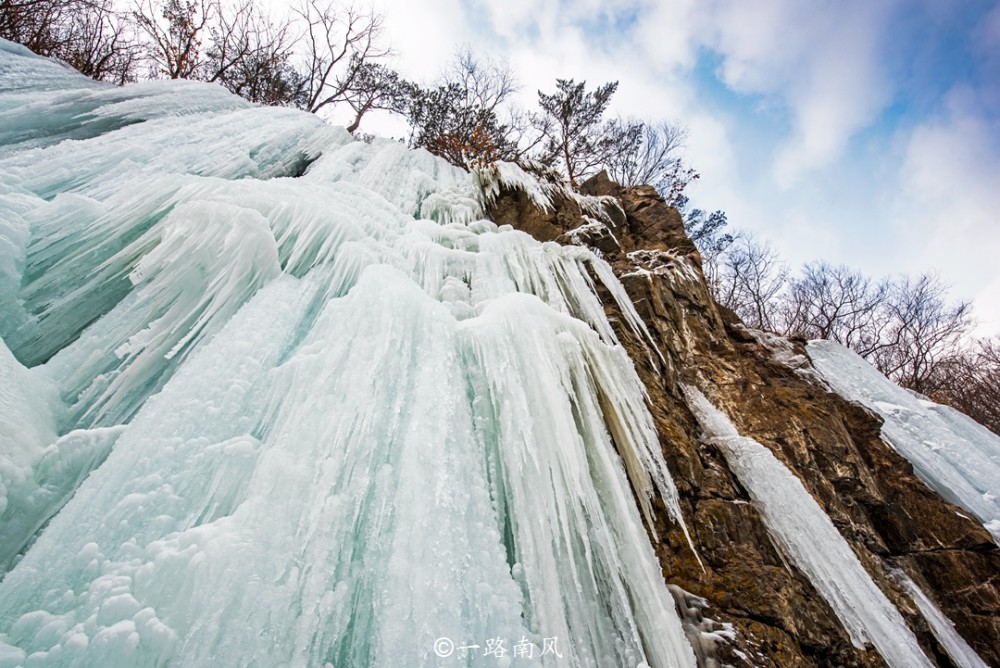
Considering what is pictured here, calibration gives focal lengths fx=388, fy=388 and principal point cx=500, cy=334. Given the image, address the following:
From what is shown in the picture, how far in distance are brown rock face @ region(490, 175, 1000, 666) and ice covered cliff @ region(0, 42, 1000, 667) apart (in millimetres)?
26

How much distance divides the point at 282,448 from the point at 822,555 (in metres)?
3.77

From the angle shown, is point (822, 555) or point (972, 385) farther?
point (972, 385)

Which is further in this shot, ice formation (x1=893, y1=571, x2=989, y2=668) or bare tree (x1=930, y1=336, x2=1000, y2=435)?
bare tree (x1=930, y1=336, x2=1000, y2=435)

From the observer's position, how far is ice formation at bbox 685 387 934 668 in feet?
8.71

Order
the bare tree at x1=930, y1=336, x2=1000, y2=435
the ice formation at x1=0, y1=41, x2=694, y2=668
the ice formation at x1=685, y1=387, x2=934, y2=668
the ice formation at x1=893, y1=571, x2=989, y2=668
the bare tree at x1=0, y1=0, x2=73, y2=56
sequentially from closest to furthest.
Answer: the ice formation at x1=0, y1=41, x2=694, y2=668 < the ice formation at x1=685, y1=387, x2=934, y2=668 < the ice formation at x1=893, y1=571, x2=989, y2=668 < the bare tree at x1=0, y1=0, x2=73, y2=56 < the bare tree at x1=930, y1=336, x2=1000, y2=435

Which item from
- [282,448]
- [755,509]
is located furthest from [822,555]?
[282,448]

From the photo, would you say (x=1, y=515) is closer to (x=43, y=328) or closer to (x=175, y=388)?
(x=175, y=388)

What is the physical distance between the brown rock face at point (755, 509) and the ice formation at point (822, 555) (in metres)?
0.08

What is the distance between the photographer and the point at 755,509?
317 centimetres

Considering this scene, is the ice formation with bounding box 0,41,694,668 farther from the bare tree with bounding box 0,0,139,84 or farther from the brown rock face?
the bare tree with bounding box 0,0,139,84

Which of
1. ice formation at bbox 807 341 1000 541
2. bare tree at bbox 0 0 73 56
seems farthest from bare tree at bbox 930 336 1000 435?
bare tree at bbox 0 0 73 56

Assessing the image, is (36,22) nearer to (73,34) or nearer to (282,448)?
(73,34)

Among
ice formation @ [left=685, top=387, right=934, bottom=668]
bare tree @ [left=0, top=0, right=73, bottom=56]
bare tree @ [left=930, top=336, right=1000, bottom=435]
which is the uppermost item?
bare tree @ [left=0, top=0, right=73, bottom=56]

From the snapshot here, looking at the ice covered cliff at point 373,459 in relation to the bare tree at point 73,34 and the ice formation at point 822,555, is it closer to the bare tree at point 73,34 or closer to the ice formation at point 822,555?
the ice formation at point 822,555
